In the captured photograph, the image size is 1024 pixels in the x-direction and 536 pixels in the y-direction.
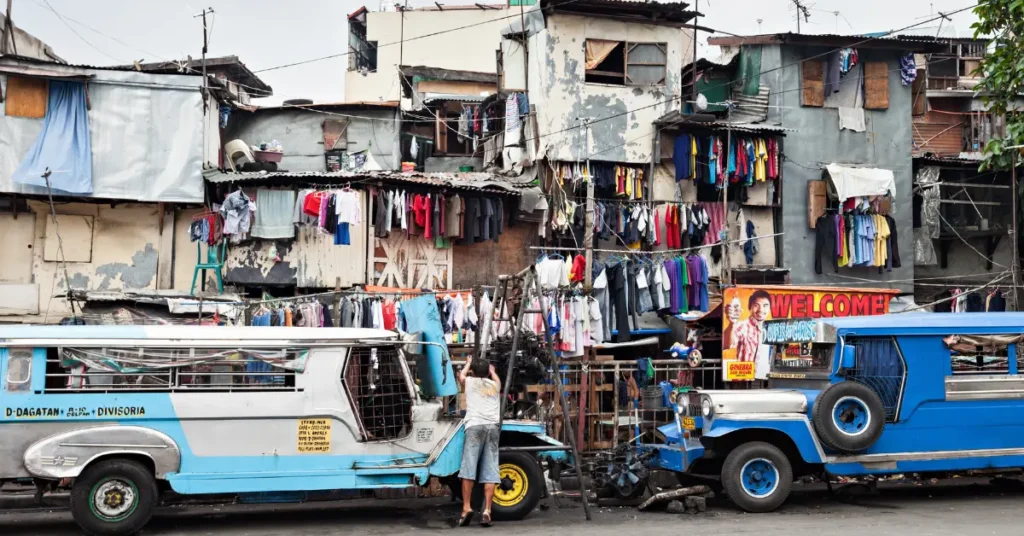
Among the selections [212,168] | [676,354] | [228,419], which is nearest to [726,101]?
[676,354]

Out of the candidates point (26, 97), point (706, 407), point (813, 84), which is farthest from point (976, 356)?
point (26, 97)

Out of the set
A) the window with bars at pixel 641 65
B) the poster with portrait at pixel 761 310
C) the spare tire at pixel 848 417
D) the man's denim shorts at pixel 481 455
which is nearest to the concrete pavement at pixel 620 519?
the man's denim shorts at pixel 481 455

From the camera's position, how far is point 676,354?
1711 cm

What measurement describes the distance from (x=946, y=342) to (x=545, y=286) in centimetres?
674

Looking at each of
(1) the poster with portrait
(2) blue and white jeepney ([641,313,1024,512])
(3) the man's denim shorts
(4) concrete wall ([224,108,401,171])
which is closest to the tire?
(3) the man's denim shorts

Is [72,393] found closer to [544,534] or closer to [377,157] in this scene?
[544,534]

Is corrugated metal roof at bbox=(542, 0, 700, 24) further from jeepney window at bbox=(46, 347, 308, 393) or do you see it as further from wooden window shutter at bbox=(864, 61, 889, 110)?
jeepney window at bbox=(46, 347, 308, 393)

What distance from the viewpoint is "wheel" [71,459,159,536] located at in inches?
374

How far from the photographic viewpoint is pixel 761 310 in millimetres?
17469

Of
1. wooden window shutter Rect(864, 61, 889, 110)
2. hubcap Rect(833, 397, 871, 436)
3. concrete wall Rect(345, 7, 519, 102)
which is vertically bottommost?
hubcap Rect(833, 397, 871, 436)

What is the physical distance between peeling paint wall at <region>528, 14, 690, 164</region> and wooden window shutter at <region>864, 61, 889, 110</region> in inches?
191

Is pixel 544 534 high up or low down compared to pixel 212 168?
down

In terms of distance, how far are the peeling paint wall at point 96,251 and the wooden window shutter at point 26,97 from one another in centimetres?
179

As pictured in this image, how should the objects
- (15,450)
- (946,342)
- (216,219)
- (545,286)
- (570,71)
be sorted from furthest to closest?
1. (570,71)
2. (216,219)
3. (545,286)
4. (946,342)
5. (15,450)
